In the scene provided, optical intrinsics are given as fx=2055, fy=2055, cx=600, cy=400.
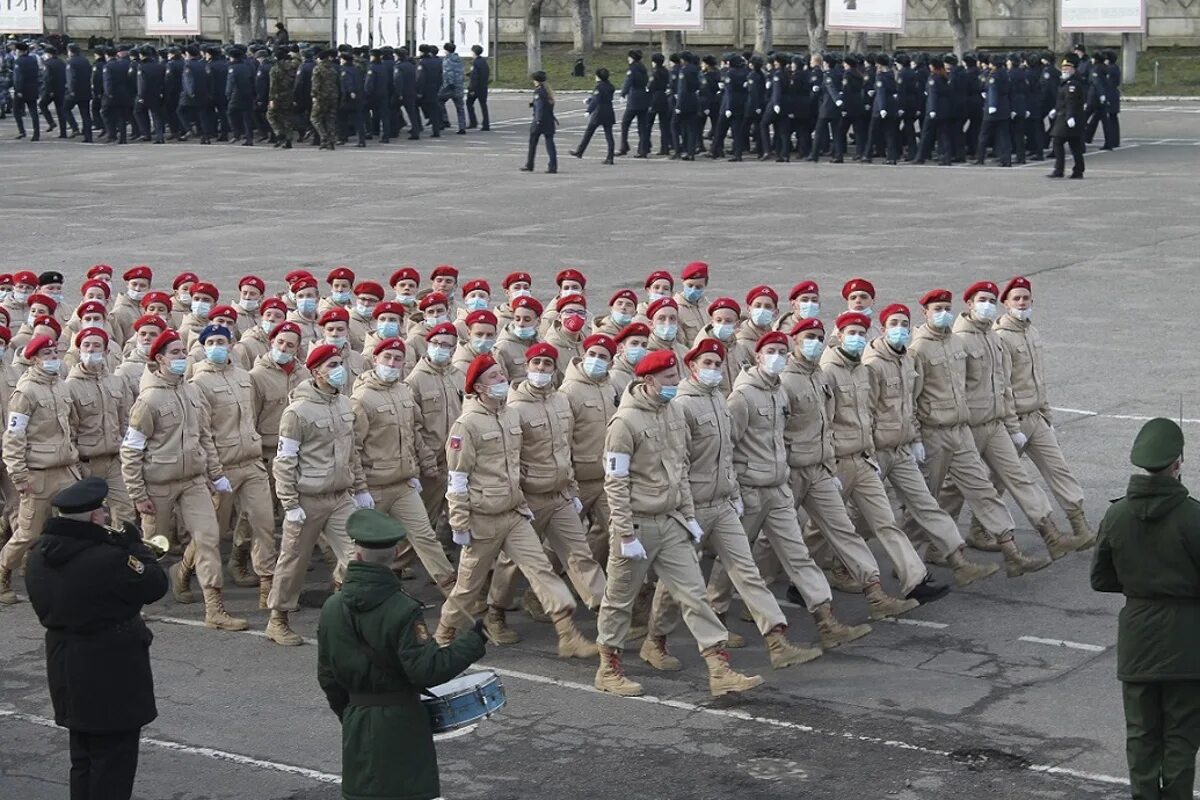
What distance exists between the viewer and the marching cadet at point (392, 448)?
40.3 ft

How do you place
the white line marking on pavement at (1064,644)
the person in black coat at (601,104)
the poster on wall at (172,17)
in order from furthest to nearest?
the poster on wall at (172,17) < the person in black coat at (601,104) < the white line marking on pavement at (1064,644)

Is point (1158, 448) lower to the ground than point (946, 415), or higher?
higher

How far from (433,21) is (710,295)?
2498cm

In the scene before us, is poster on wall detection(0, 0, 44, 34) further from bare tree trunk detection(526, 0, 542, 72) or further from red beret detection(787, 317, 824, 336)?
red beret detection(787, 317, 824, 336)

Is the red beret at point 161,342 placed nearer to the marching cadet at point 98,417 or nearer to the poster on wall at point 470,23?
the marching cadet at point 98,417

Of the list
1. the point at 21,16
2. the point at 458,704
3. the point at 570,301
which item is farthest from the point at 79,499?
the point at 21,16

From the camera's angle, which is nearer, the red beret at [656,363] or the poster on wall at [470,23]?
the red beret at [656,363]

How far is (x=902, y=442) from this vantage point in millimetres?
12844

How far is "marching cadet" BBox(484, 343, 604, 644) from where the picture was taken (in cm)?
1180

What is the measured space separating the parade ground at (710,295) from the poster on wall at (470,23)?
269 cm

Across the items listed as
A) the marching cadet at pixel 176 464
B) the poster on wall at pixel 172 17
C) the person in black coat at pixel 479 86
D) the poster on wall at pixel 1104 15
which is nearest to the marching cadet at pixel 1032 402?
the marching cadet at pixel 176 464

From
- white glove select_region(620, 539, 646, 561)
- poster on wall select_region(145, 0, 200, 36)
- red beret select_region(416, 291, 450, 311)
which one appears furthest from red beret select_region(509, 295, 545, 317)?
poster on wall select_region(145, 0, 200, 36)

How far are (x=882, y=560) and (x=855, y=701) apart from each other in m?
3.02

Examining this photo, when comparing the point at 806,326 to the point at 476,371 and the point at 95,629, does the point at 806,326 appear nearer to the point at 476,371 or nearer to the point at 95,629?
the point at 476,371
